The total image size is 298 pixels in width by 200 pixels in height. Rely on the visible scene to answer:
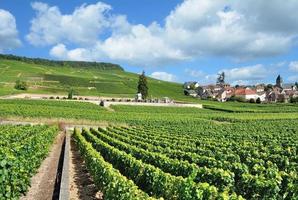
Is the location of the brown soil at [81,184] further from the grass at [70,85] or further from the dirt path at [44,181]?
the grass at [70,85]

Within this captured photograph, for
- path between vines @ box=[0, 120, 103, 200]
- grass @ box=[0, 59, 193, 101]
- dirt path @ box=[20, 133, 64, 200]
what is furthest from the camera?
grass @ box=[0, 59, 193, 101]

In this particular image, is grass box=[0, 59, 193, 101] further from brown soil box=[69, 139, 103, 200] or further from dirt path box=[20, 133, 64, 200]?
brown soil box=[69, 139, 103, 200]

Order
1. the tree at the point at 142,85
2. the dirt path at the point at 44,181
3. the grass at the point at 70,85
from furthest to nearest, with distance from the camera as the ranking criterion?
the grass at the point at 70,85
the tree at the point at 142,85
the dirt path at the point at 44,181

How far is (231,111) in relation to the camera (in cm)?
10069

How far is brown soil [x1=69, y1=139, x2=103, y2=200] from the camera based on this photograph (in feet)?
59.4

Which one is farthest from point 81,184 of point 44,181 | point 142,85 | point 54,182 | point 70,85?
point 70,85

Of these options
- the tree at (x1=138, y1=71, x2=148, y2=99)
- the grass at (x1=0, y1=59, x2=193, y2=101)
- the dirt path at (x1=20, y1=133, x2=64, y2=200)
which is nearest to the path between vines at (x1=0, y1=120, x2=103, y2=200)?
the dirt path at (x1=20, y1=133, x2=64, y2=200)

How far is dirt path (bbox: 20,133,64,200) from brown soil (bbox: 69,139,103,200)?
3.05 ft

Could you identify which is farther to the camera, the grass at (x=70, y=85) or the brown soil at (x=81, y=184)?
the grass at (x=70, y=85)

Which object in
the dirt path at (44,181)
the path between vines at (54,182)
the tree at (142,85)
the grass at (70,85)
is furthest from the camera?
the grass at (70,85)

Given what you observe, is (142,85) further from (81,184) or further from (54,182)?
(81,184)

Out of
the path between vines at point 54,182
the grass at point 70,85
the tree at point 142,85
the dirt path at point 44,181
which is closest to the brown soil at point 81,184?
the path between vines at point 54,182

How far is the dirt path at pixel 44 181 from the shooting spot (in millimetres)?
18219

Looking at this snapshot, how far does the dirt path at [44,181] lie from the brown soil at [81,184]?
0.93 m
